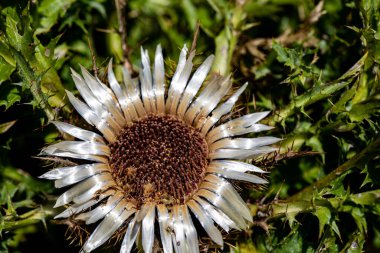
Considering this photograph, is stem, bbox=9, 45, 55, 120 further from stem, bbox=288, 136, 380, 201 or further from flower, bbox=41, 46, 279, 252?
stem, bbox=288, 136, 380, 201

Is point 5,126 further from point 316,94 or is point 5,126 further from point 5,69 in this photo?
point 316,94

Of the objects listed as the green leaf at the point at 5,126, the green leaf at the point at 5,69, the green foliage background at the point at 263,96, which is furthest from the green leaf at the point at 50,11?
the green leaf at the point at 5,126

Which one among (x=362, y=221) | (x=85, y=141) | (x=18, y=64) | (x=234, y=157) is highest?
(x=18, y=64)

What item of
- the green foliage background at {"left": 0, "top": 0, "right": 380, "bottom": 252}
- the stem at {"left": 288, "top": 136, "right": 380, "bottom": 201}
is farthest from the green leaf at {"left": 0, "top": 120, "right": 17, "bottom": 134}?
the stem at {"left": 288, "top": 136, "right": 380, "bottom": 201}

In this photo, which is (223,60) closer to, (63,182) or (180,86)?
(180,86)

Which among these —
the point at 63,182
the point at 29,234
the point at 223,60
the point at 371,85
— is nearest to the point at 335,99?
the point at 371,85

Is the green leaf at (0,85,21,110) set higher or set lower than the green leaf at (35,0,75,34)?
lower

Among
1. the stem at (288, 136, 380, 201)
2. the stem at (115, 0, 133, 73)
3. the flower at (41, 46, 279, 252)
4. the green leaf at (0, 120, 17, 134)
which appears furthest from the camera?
the stem at (115, 0, 133, 73)

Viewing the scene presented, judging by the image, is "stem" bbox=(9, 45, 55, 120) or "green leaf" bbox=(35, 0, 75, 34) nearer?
"stem" bbox=(9, 45, 55, 120)
